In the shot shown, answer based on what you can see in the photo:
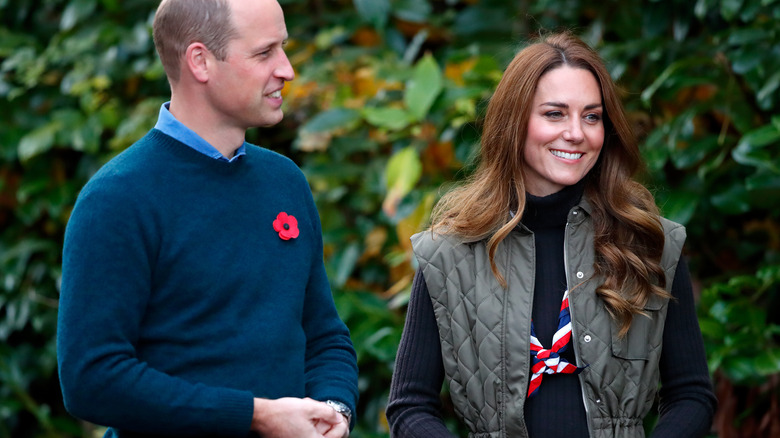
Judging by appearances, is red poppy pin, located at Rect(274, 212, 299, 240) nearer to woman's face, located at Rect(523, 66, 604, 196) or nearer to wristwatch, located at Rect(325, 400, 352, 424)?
wristwatch, located at Rect(325, 400, 352, 424)

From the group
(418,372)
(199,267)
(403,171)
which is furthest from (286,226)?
(403,171)

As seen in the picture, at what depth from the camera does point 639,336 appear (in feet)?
7.32

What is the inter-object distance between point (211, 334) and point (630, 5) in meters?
2.76

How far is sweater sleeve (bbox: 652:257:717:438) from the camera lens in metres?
2.23

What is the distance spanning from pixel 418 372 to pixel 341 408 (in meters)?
0.26

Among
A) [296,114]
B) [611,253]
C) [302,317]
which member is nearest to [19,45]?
[296,114]

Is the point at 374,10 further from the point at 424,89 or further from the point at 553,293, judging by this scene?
the point at 553,293

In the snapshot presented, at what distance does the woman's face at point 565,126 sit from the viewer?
2260mm

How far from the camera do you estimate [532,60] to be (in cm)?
231

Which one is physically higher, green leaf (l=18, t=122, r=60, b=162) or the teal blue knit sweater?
the teal blue knit sweater

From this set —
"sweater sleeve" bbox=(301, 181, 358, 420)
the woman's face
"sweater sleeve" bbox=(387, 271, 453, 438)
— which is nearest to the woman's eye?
Result: the woman's face

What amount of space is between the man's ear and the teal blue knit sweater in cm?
14

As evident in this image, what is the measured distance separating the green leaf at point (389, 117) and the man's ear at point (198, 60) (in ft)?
6.08

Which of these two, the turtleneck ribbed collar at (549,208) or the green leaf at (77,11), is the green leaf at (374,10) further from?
the turtleneck ribbed collar at (549,208)
